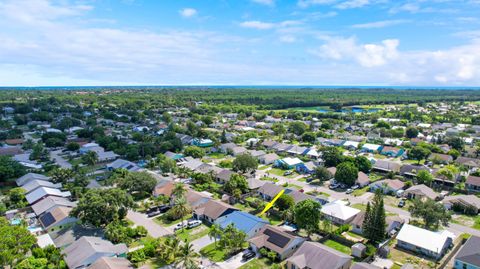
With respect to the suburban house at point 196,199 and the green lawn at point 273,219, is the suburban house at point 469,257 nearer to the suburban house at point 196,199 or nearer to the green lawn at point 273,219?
the green lawn at point 273,219

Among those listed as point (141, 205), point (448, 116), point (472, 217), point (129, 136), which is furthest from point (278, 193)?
point (448, 116)

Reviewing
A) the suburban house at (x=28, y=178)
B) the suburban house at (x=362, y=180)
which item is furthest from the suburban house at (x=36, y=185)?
the suburban house at (x=362, y=180)

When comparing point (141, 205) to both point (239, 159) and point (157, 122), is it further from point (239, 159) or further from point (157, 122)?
point (157, 122)

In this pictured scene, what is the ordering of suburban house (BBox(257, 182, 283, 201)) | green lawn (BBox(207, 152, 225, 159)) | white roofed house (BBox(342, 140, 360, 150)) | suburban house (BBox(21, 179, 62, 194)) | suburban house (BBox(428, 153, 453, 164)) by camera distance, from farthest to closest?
white roofed house (BBox(342, 140, 360, 150)) → green lawn (BBox(207, 152, 225, 159)) → suburban house (BBox(428, 153, 453, 164)) → suburban house (BBox(21, 179, 62, 194)) → suburban house (BBox(257, 182, 283, 201))

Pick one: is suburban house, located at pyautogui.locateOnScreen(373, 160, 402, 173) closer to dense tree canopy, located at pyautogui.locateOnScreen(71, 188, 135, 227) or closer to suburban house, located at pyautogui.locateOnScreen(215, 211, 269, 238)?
suburban house, located at pyautogui.locateOnScreen(215, 211, 269, 238)

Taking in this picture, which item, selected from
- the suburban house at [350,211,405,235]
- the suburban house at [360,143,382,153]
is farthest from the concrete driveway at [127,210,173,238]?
the suburban house at [360,143,382,153]

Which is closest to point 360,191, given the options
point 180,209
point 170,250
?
point 180,209
